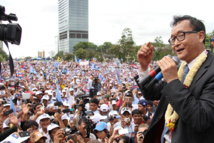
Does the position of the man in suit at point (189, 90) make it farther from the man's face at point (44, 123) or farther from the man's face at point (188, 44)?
the man's face at point (44, 123)

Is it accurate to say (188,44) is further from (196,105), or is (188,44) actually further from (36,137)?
(36,137)

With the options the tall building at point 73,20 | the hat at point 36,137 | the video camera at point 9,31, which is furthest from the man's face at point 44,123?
the tall building at point 73,20

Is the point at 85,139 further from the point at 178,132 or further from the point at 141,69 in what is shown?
the point at 178,132

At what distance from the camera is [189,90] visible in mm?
1274

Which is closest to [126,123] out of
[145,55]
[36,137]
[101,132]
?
[101,132]

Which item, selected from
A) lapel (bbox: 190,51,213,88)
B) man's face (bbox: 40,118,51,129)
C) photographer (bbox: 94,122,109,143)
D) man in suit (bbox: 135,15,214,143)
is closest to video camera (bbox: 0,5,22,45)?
man in suit (bbox: 135,15,214,143)

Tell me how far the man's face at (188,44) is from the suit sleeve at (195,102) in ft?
0.85

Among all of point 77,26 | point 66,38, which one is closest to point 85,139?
point 77,26

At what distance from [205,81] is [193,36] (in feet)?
1.19

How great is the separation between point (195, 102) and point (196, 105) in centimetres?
2

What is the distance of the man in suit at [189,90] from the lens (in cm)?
116

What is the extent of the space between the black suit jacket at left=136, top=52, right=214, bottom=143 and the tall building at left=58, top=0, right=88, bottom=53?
373 feet

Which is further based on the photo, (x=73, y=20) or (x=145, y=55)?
(x=73, y=20)

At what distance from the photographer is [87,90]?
1037cm
